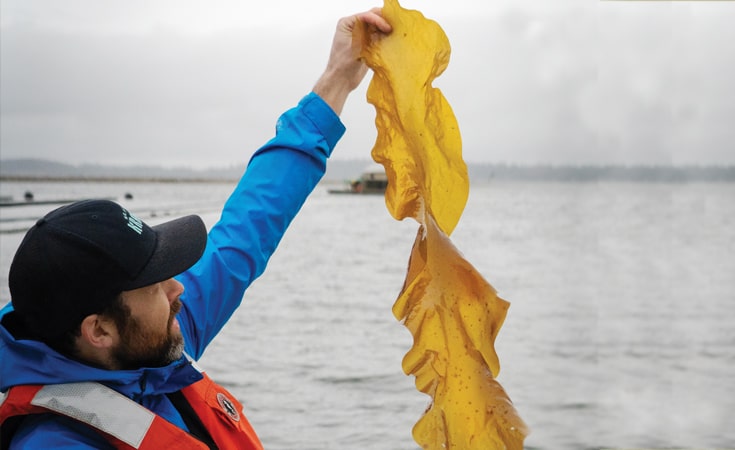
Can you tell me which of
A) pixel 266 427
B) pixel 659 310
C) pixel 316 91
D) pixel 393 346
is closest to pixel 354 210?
pixel 659 310

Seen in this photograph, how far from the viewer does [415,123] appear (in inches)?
88.6

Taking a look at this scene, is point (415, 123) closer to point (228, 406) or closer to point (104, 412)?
point (228, 406)

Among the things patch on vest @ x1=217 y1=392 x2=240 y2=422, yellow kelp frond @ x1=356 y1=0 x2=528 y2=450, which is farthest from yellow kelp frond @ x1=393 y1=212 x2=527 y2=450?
patch on vest @ x1=217 y1=392 x2=240 y2=422

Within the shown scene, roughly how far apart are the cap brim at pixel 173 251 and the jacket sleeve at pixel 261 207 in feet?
1.09

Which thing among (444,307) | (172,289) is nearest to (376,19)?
(444,307)

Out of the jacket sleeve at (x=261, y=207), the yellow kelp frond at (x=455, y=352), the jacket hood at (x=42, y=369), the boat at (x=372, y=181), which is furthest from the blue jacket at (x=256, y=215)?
the boat at (x=372, y=181)

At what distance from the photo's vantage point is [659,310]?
1853 cm

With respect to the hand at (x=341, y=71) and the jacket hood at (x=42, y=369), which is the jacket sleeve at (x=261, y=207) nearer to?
the hand at (x=341, y=71)

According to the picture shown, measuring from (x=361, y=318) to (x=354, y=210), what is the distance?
45343mm

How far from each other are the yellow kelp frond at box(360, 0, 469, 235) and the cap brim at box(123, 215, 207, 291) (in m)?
0.57

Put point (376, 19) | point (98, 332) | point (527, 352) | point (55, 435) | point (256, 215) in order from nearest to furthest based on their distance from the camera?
point (55, 435) < point (98, 332) < point (376, 19) < point (256, 215) < point (527, 352)

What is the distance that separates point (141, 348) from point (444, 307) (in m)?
0.84

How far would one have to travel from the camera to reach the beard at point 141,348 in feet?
6.66

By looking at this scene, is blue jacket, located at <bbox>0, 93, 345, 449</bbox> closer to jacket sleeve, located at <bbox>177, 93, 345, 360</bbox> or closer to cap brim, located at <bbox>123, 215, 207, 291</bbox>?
jacket sleeve, located at <bbox>177, 93, 345, 360</bbox>
